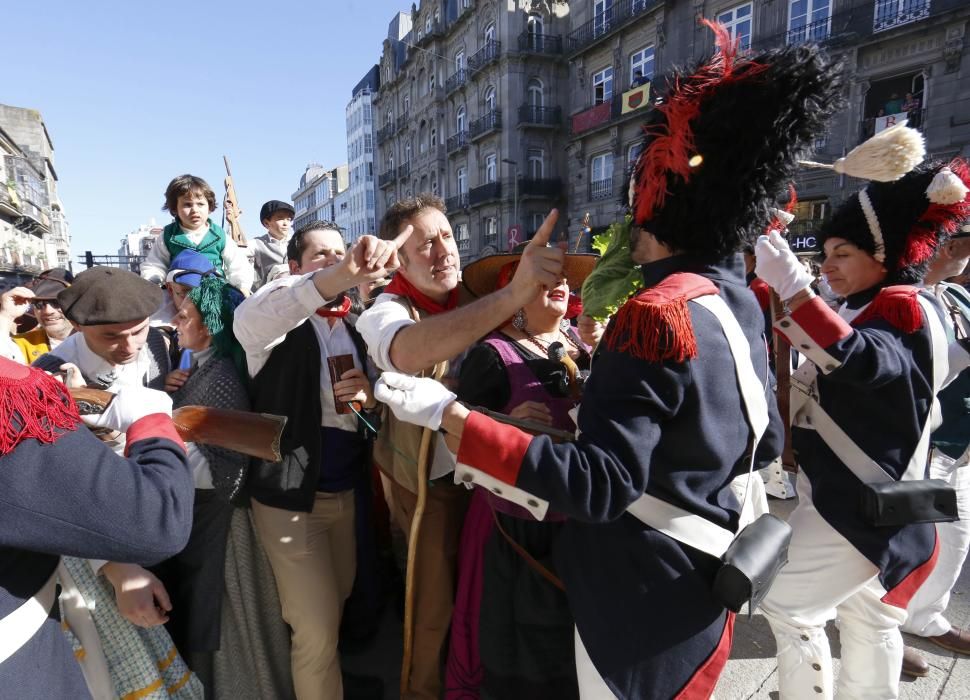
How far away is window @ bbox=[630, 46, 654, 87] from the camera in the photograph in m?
18.8

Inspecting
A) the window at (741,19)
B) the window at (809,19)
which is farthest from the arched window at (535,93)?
the window at (809,19)

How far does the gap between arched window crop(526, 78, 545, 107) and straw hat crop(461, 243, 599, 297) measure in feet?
83.6

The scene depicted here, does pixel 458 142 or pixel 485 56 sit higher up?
pixel 485 56

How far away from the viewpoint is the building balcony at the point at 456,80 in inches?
1115

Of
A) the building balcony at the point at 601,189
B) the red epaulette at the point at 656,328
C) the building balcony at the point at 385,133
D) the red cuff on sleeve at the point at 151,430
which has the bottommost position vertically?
the red cuff on sleeve at the point at 151,430

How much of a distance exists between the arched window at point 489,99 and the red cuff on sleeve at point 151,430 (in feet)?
90.9

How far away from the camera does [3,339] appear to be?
2.38 metres

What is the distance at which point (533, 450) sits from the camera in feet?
4.12


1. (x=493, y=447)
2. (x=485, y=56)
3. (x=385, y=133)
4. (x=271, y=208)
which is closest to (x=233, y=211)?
(x=271, y=208)

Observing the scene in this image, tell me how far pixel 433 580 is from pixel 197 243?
2942mm

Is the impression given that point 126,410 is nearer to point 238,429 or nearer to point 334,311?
point 238,429

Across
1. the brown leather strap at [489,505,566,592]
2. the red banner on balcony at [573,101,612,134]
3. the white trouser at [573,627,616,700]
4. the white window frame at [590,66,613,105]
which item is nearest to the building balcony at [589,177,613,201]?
the red banner on balcony at [573,101,612,134]

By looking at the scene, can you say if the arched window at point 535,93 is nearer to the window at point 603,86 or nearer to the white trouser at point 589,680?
the window at point 603,86

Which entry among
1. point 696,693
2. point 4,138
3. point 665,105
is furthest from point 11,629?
point 4,138
